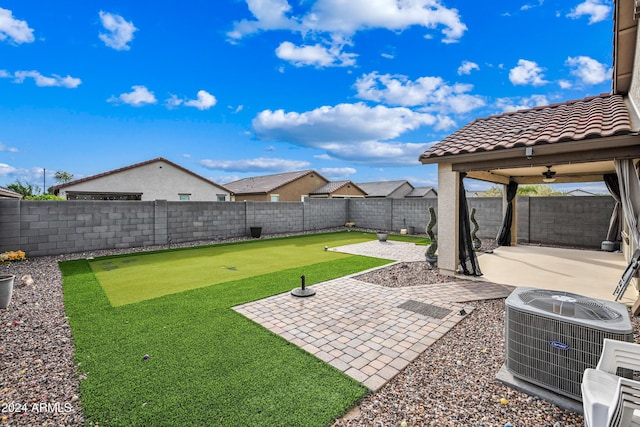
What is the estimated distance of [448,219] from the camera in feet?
20.7

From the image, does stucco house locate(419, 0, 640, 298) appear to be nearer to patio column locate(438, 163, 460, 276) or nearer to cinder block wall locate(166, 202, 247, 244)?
patio column locate(438, 163, 460, 276)

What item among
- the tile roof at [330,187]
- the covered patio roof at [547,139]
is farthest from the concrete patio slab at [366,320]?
the tile roof at [330,187]

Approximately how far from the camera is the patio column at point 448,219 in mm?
6219

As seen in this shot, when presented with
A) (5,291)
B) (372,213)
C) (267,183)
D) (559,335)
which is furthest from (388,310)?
(267,183)

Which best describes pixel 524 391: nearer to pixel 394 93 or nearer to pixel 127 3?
pixel 127 3

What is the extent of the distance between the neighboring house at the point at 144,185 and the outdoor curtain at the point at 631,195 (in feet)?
76.5

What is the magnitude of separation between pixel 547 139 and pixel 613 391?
435 cm

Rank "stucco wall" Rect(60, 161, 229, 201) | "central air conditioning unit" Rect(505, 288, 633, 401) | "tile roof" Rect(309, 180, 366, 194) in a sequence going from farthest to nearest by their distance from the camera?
"tile roof" Rect(309, 180, 366, 194)
"stucco wall" Rect(60, 161, 229, 201)
"central air conditioning unit" Rect(505, 288, 633, 401)

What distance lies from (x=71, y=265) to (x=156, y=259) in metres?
1.91

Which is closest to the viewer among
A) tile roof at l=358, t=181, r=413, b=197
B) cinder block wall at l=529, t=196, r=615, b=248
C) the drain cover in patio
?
the drain cover in patio

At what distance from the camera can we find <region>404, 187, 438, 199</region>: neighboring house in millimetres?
33153

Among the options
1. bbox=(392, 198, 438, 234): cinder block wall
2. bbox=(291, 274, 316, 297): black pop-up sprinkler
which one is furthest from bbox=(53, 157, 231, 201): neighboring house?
bbox=(291, 274, 316, 297): black pop-up sprinkler

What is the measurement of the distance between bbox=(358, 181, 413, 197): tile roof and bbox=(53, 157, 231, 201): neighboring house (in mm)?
16916

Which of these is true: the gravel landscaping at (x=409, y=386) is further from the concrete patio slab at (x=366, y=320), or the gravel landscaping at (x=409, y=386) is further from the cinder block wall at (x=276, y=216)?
the cinder block wall at (x=276, y=216)
